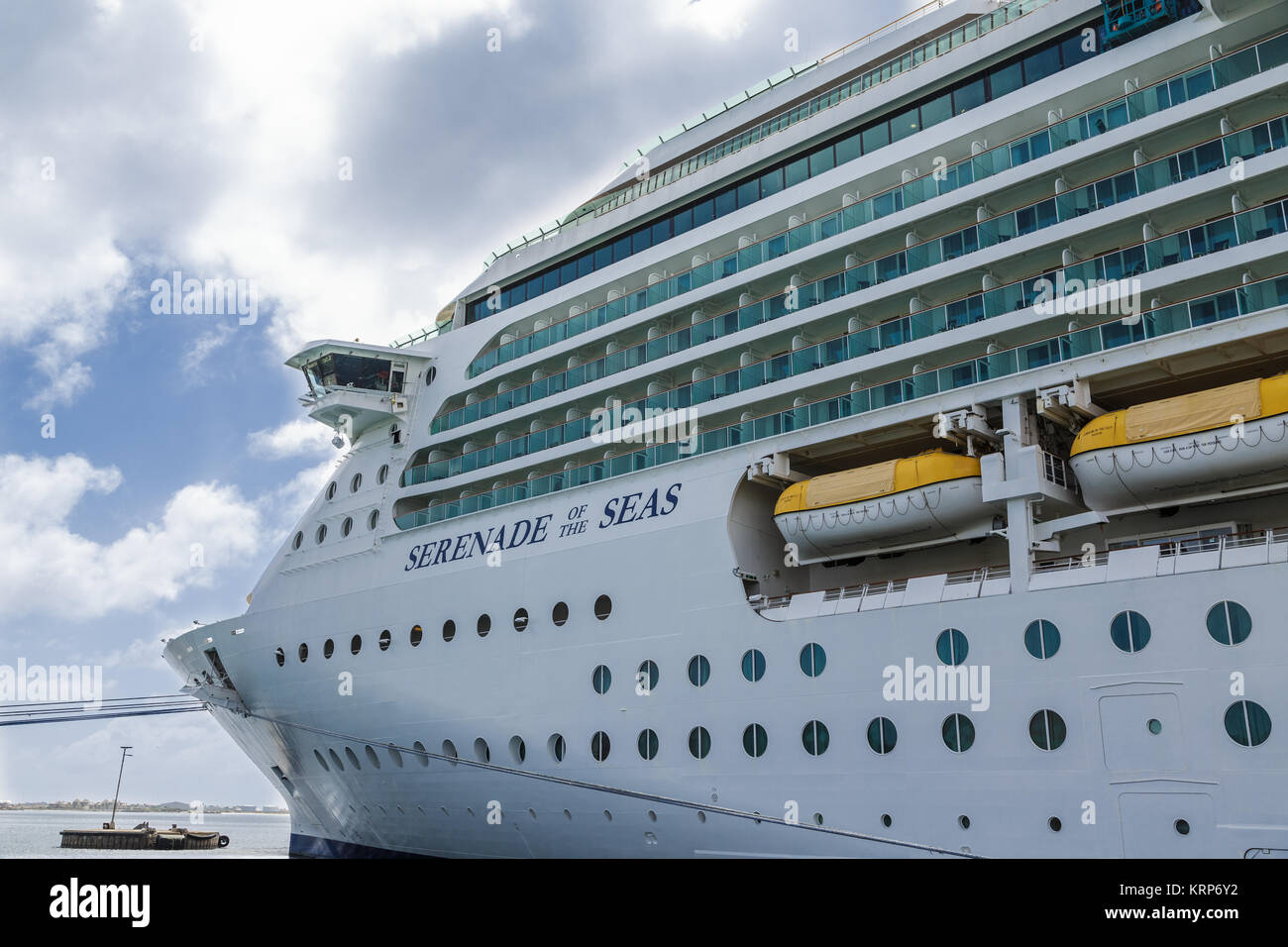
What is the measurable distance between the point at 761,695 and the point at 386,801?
9.33m

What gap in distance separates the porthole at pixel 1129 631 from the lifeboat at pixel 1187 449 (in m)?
1.71

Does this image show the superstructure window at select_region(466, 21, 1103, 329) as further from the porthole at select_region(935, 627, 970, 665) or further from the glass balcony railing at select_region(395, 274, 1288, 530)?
the porthole at select_region(935, 627, 970, 665)

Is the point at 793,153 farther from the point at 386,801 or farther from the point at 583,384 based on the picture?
the point at 386,801

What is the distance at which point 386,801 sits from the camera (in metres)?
A: 21.1

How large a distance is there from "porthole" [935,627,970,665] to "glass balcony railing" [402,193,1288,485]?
184 inches

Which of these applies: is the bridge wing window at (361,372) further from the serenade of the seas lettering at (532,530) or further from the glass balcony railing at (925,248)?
the serenade of the seas lettering at (532,530)

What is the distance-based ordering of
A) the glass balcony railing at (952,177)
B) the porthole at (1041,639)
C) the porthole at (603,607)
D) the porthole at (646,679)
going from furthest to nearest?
the porthole at (603,607) → the porthole at (646,679) → the glass balcony railing at (952,177) → the porthole at (1041,639)

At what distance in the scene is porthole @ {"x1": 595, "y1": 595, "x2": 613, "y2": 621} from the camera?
18172 mm

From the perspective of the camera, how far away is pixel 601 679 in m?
17.7

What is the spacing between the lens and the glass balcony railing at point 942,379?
1341cm

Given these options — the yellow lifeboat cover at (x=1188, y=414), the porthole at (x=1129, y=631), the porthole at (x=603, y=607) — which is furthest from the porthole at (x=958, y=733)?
the porthole at (x=603, y=607)
